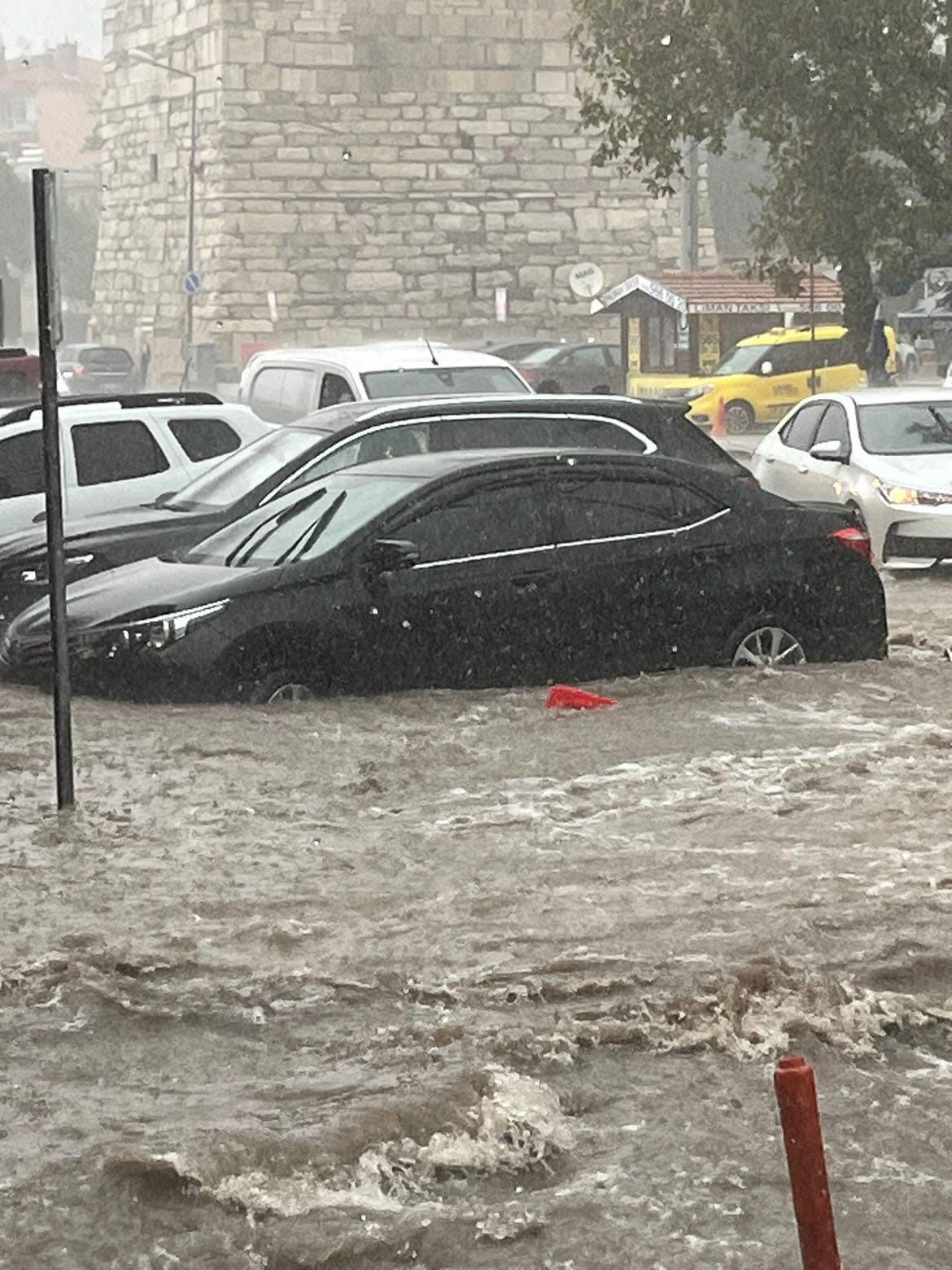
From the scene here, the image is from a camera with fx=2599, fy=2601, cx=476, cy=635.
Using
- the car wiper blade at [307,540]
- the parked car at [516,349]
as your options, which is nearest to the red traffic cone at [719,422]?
the parked car at [516,349]

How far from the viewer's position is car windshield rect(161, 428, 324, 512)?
47.3 ft

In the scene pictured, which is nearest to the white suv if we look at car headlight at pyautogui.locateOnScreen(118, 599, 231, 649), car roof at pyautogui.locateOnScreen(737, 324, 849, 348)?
car headlight at pyautogui.locateOnScreen(118, 599, 231, 649)

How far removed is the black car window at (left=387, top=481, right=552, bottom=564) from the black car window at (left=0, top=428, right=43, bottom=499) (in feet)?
18.1

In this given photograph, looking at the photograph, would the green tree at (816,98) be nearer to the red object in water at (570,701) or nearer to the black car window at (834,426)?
the black car window at (834,426)

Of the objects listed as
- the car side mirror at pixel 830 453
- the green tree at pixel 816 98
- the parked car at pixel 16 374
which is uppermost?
the green tree at pixel 816 98

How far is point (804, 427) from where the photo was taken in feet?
65.0

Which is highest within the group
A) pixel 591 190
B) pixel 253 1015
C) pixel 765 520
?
pixel 591 190

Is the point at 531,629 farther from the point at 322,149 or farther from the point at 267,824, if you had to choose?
the point at 322,149

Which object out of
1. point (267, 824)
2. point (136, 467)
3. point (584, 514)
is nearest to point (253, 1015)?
point (267, 824)

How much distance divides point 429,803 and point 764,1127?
4154mm

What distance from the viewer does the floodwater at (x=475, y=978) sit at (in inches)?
207

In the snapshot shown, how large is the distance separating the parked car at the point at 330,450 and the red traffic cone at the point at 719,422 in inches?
853

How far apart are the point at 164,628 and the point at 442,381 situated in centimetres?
1006

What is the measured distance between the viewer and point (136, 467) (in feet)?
54.2
